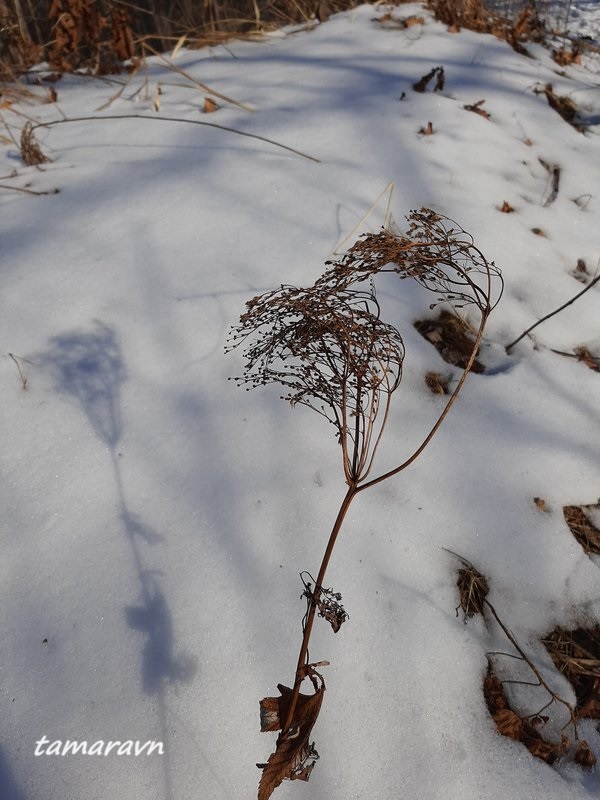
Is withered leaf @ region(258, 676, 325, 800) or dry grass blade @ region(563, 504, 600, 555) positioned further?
dry grass blade @ region(563, 504, 600, 555)

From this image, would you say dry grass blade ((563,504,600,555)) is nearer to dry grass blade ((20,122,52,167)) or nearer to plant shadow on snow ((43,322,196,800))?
plant shadow on snow ((43,322,196,800))

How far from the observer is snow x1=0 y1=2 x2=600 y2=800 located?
3.81 feet

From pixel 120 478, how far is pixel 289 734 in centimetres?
81

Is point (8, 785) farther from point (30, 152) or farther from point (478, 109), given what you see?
point (478, 109)

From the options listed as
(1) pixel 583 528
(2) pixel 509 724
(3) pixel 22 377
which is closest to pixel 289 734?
(2) pixel 509 724

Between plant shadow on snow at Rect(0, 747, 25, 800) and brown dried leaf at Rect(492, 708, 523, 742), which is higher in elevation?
plant shadow on snow at Rect(0, 747, 25, 800)

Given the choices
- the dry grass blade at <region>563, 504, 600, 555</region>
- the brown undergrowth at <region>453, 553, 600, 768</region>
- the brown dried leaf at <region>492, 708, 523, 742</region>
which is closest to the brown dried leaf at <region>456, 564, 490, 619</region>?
the brown undergrowth at <region>453, 553, 600, 768</region>

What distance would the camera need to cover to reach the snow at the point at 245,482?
1.16 metres

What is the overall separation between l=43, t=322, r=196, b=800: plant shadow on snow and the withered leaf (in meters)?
0.27

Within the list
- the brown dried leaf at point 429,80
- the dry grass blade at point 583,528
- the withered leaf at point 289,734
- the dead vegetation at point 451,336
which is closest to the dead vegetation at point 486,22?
the brown dried leaf at point 429,80

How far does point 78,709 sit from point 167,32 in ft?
19.6

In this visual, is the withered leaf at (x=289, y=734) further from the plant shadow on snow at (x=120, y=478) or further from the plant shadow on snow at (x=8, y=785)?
the plant shadow on snow at (x=8, y=785)

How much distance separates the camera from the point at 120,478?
1498 mm

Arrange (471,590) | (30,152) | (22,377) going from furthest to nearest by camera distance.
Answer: (30,152) → (22,377) → (471,590)
